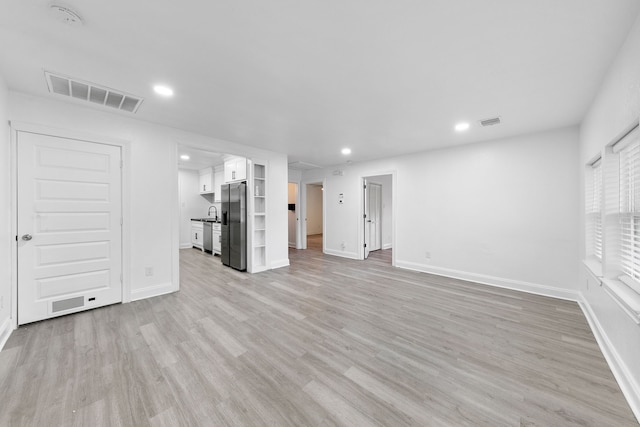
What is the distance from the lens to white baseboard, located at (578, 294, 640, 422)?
1.55 m

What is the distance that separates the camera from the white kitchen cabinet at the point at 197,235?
726cm

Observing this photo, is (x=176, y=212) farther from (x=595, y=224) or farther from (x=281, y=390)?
(x=595, y=224)

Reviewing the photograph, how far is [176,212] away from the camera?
3615 mm

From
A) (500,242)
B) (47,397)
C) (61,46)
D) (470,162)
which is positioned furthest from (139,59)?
(500,242)

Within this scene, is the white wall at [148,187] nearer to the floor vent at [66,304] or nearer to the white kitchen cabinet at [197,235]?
the floor vent at [66,304]

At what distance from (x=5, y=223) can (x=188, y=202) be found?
5.64 meters

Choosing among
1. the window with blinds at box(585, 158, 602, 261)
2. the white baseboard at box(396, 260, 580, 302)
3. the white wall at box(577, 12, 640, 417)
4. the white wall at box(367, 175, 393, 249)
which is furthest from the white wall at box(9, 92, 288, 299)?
the white wall at box(367, 175, 393, 249)

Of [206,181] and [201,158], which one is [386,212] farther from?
[206,181]

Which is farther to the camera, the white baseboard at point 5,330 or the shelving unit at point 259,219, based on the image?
the shelving unit at point 259,219

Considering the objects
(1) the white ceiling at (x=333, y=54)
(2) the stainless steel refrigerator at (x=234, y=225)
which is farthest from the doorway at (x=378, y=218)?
(1) the white ceiling at (x=333, y=54)

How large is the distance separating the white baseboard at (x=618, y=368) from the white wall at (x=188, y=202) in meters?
8.07

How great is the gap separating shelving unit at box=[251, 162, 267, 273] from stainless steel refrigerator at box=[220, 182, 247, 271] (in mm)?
197

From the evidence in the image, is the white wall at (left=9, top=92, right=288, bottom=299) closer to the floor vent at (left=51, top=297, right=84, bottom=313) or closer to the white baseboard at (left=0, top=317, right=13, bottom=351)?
the floor vent at (left=51, top=297, right=84, bottom=313)

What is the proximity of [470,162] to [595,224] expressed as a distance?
6.16ft
